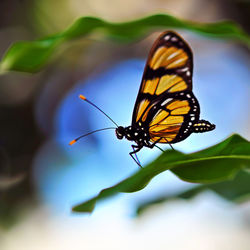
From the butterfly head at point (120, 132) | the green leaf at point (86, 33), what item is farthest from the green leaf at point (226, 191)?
the green leaf at point (86, 33)

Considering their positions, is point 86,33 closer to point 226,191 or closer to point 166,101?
point 166,101

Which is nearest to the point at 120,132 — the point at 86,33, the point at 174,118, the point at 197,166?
the point at 174,118

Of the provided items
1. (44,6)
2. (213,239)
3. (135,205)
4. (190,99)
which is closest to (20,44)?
(190,99)

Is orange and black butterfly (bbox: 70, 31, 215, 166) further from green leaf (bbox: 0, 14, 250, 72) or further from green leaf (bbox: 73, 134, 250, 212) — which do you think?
green leaf (bbox: 73, 134, 250, 212)

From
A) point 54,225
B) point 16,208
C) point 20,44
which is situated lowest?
point 54,225

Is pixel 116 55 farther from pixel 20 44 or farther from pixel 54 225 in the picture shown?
pixel 20 44

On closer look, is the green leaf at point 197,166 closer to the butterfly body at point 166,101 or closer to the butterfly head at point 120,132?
the butterfly body at point 166,101

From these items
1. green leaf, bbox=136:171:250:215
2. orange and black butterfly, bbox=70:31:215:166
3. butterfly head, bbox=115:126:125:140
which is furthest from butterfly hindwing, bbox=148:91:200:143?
green leaf, bbox=136:171:250:215
